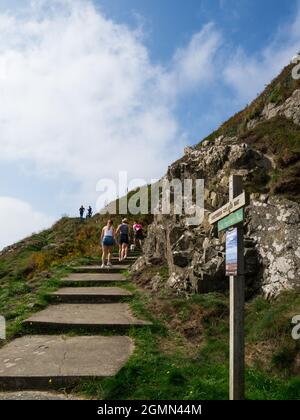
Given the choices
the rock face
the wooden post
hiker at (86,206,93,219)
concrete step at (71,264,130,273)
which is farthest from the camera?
hiker at (86,206,93,219)

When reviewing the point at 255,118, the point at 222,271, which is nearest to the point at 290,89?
the point at 255,118

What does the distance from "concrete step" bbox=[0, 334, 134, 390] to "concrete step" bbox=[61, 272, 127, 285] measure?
4489mm

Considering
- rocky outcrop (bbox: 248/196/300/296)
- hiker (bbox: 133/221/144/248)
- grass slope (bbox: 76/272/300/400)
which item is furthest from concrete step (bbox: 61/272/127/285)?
hiker (bbox: 133/221/144/248)

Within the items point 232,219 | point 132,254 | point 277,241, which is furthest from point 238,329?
point 132,254

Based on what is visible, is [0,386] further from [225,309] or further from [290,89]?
[290,89]

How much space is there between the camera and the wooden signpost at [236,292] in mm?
4824

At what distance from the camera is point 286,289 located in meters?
7.64

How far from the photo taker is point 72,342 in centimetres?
749

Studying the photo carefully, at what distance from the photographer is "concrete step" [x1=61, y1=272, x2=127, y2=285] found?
1250 centimetres

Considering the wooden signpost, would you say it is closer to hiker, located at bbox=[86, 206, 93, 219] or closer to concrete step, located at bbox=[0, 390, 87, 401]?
concrete step, located at bbox=[0, 390, 87, 401]

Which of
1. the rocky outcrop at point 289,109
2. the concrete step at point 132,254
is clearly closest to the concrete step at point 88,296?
the concrete step at point 132,254

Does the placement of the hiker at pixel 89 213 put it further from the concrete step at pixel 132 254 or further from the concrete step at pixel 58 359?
the concrete step at pixel 58 359

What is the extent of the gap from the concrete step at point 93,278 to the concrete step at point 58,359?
449 centimetres

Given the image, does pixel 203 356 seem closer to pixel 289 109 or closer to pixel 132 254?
pixel 289 109
